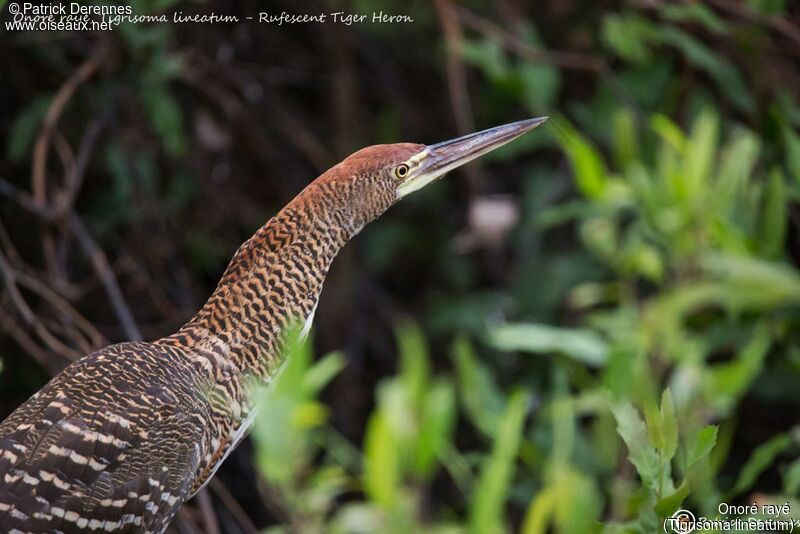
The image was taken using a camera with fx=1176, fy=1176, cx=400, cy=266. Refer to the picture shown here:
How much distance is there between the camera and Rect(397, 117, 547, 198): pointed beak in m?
2.49

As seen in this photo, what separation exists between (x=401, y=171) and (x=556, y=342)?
930mm

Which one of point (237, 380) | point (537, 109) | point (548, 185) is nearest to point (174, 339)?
point (237, 380)

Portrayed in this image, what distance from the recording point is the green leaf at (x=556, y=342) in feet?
10.3

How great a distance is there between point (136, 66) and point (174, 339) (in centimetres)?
138

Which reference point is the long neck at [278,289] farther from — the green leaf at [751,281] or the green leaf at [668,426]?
the green leaf at [751,281]

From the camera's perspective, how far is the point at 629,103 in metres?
3.96

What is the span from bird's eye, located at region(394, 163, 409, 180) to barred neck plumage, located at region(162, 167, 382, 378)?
10cm

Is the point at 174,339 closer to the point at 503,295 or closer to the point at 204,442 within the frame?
the point at 204,442

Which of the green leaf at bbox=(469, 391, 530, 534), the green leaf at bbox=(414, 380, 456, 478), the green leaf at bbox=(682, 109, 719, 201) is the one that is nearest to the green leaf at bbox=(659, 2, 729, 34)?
the green leaf at bbox=(682, 109, 719, 201)

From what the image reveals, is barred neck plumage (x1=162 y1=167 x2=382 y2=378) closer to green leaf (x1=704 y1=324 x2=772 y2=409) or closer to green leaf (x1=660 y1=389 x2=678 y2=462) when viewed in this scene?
green leaf (x1=660 y1=389 x2=678 y2=462)

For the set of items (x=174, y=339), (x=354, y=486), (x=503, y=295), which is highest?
(x=174, y=339)

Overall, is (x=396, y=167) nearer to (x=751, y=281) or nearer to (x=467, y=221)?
(x=751, y=281)

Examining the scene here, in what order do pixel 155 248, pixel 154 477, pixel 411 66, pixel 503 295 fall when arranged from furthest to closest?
pixel 411 66, pixel 503 295, pixel 155 248, pixel 154 477

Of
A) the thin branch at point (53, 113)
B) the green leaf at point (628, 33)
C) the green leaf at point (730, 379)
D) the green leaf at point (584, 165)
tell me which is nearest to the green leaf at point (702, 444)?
the green leaf at point (730, 379)
